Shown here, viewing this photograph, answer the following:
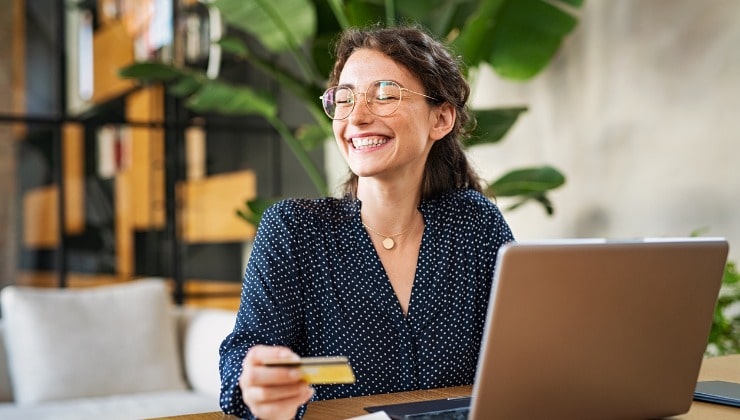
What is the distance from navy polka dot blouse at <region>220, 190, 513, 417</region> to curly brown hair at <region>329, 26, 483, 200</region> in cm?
22

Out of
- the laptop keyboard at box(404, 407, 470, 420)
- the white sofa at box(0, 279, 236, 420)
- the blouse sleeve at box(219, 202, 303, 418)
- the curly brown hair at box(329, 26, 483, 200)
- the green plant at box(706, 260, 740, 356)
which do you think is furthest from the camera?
the white sofa at box(0, 279, 236, 420)

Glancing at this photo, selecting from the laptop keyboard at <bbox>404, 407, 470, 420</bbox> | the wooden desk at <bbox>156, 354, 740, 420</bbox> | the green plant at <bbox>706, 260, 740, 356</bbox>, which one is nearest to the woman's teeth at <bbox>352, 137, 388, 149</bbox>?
the wooden desk at <bbox>156, 354, 740, 420</bbox>

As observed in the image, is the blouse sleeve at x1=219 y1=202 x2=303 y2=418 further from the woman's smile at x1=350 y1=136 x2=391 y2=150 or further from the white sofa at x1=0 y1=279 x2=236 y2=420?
the white sofa at x1=0 y1=279 x2=236 y2=420

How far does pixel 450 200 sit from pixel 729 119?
1830 mm

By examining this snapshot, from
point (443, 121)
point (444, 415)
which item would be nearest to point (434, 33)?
point (443, 121)

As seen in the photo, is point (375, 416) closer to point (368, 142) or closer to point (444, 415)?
point (444, 415)

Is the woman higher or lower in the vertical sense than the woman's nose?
lower

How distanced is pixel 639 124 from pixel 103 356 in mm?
2330

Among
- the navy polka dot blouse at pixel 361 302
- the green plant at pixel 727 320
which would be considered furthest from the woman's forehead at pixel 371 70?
the green plant at pixel 727 320

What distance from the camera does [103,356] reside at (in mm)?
3322

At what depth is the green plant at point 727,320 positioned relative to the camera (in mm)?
2855

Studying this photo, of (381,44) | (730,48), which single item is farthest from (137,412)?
(730,48)

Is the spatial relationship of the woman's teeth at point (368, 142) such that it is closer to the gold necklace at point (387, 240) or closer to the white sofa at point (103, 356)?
the gold necklace at point (387, 240)

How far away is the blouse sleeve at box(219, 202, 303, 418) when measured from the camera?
53.7 inches
